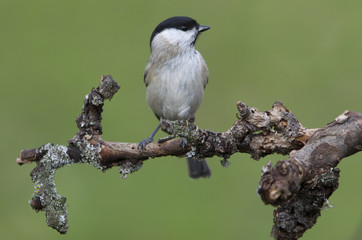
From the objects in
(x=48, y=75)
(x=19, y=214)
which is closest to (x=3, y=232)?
(x=19, y=214)

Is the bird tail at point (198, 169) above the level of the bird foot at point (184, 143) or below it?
above

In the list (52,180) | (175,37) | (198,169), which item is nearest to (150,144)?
(52,180)

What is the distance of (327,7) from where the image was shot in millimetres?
4836

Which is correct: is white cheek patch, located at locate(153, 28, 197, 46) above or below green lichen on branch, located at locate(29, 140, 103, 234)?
above

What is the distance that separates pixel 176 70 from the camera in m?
3.53

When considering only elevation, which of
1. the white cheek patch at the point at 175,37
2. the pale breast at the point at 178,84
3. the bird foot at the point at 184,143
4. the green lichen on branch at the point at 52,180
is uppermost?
the white cheek patch at the point at 175,37

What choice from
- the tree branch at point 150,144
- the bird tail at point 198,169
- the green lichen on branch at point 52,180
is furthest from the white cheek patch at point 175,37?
the green lichen on branch at point 52,180

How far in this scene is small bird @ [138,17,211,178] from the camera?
11.5 ft

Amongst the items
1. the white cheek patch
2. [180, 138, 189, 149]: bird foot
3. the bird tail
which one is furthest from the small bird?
[180, 138, 189, 149]: bird foot

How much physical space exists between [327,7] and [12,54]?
2.79 meters

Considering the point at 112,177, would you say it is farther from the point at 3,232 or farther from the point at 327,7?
the point at 327,7

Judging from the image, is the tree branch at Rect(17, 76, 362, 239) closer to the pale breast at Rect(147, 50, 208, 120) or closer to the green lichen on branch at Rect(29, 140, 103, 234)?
the green lichen on branch at Rect(29, 140, 103, 234)

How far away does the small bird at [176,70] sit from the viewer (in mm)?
3504

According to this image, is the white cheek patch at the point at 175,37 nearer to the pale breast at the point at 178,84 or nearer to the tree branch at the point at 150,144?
the pale breast at the point at 178,84
